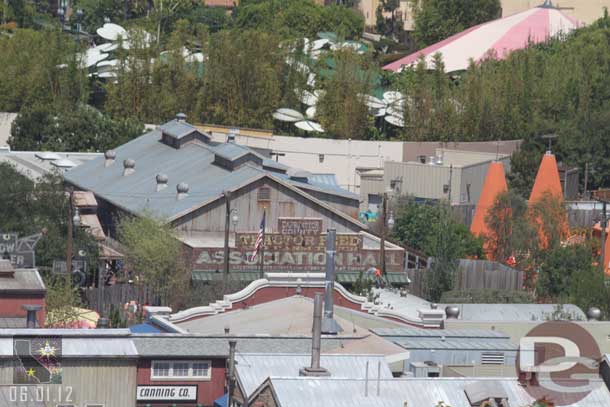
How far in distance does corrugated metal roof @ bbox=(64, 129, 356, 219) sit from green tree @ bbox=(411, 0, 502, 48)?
2864 inches

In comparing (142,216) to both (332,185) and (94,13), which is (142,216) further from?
(94,13)

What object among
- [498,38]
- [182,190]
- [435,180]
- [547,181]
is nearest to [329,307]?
[182,190]

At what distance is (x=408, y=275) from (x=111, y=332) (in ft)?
94.9

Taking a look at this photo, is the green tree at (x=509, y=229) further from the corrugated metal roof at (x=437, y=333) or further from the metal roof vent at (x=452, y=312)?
the corrugated metal roof at (x=437, y=333)

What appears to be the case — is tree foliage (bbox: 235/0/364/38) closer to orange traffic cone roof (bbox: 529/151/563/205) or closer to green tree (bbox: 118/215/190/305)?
orange traffic cone roof (bbox: 529/151/563/205)

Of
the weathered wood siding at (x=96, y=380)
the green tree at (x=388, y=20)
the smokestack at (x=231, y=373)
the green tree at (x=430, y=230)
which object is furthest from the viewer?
the green tree at (x=388, y=20)

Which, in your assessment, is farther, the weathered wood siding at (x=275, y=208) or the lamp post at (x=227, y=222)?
the weathered wood siding at (x=275, y=208)

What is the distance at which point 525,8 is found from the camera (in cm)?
16150

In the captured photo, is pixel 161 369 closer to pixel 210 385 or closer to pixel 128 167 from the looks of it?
pixel 210 385

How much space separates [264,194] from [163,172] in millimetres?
6946

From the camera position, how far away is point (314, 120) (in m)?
111

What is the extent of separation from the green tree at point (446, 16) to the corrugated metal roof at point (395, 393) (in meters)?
121

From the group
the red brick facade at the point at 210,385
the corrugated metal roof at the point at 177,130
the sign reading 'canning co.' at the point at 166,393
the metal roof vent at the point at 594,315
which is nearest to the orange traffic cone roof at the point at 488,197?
the corrugated metal roof at the point at 177,130

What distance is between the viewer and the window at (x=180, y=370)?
42062 millimetres
